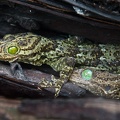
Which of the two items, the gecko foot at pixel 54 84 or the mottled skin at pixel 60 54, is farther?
the mottled skin at pixel 60 54

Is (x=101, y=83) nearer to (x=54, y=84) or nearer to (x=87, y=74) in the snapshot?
(x=87, y=74)

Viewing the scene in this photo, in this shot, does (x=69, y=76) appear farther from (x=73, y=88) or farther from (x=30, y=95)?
(x=30, y=95)

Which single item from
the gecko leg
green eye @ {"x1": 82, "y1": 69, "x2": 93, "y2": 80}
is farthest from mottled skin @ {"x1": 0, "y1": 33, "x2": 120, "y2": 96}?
green eye @ {"x1": 82, "y1": 69, "x2": 93, "y2": 80}

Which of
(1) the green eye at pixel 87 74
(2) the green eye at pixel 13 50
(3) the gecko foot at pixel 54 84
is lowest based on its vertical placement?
(3) the gecko foot at pixel 54 84

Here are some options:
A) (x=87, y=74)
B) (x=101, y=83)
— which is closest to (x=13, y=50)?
(x=87, y=74)

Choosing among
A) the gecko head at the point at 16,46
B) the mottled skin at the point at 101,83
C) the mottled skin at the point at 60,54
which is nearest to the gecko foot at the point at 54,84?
the mottled skin at the point at 60,54

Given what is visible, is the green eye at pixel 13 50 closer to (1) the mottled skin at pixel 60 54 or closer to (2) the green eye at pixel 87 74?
(1) the mottled skin at pixel 60 54

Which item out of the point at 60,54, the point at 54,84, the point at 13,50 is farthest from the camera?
the point at 60,54

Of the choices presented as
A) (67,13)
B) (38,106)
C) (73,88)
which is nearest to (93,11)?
(67,13)
